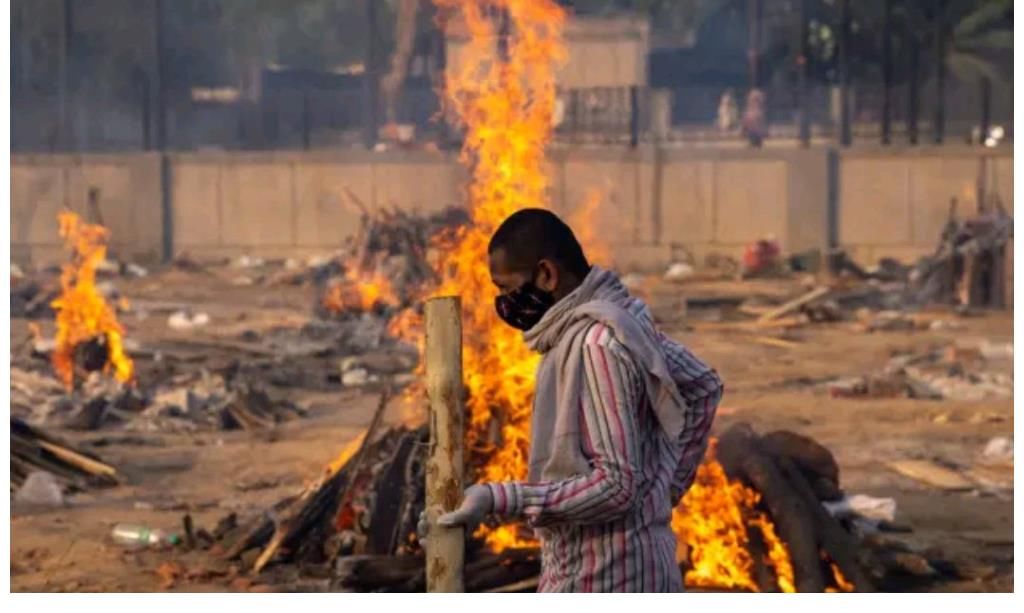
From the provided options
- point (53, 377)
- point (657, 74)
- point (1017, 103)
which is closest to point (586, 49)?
point (657, 74)

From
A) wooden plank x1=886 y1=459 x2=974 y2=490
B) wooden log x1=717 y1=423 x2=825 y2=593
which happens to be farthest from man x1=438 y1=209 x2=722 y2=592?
wooden plank x1=886 y1=459 x2=974 y2=490

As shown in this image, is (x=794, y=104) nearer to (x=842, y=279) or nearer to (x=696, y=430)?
(x=842, y=279)

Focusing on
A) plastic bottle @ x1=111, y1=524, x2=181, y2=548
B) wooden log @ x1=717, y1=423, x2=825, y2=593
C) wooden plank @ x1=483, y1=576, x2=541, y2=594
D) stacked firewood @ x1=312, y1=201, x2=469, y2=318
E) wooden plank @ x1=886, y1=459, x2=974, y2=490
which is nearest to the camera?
wooden plank @ x1=483, y1=576, x2=541, y2=594

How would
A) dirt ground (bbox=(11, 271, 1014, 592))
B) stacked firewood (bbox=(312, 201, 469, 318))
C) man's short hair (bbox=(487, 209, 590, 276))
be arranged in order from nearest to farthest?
1. man's short hair (bbox=(487, 209, 590, 276))
2. dirt ground (bbox=(11, 271, 1014, 592))
3. stacked firewood (bbox=(312, 201, 469, 318))

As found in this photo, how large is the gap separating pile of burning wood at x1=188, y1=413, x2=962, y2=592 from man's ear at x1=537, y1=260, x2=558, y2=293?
206 inches

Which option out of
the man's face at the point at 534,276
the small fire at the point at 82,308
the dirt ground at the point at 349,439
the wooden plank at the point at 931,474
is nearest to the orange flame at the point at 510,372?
the dirt ground at the point at 349,439

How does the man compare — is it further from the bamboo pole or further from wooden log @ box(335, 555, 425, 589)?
wooden log @ box(335, 555, 425, 589)

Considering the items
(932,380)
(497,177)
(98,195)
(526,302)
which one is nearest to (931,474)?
(932,380)

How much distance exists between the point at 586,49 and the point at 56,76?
5.02 m

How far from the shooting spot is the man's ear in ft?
13.1

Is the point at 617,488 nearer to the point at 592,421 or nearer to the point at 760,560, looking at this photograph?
the point at 592,421

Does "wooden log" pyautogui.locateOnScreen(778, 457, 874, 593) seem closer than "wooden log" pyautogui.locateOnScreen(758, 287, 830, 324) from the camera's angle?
Yes

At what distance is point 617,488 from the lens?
388 centimetres

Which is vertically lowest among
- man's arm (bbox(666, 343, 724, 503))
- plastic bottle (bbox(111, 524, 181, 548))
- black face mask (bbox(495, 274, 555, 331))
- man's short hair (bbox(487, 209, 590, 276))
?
plastic bottle (bbox(111, 524, 181, 548))
